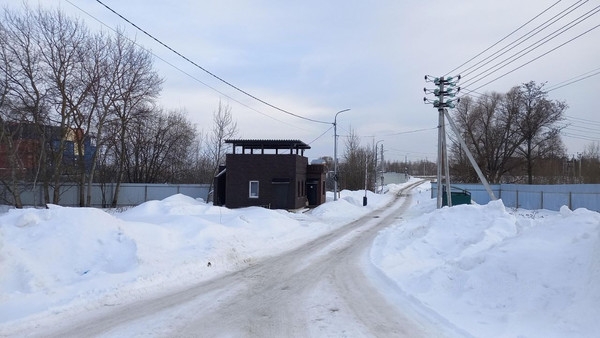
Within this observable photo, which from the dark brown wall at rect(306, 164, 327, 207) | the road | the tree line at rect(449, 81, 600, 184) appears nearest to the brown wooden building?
the dark brown wall at rect(306, 164, 327, 207)

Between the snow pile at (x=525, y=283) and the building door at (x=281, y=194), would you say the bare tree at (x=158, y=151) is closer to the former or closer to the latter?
the building door at (x=281, y=194)

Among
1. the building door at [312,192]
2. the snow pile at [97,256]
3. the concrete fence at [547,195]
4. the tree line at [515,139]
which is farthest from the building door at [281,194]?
the tree line at [515,139]

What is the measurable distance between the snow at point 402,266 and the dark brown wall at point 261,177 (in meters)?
19.5

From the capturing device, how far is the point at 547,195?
3891 cm

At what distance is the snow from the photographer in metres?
6.84

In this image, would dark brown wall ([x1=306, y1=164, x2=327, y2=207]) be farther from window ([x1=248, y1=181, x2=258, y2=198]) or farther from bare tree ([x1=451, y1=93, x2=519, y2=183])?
bare tree ([x1=451, y1=93, x2=519, y2=183])

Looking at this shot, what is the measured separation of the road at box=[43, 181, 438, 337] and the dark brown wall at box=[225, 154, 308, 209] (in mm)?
23887

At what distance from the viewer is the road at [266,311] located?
6.66 metres

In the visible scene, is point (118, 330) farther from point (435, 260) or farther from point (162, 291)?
point (435, 260)

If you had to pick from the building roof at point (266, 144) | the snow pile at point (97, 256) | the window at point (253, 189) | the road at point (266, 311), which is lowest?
the road at point (266, 311)

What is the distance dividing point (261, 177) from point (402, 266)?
980 inches

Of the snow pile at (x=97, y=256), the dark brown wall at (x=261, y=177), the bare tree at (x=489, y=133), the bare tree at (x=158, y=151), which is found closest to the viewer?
the snow pile at (x=97, y=256)

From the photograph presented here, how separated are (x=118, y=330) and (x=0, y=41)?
30.7 metres

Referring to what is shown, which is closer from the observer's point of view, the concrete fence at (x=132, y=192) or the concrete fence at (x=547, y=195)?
the concrete fence at (x=547, y=195)
